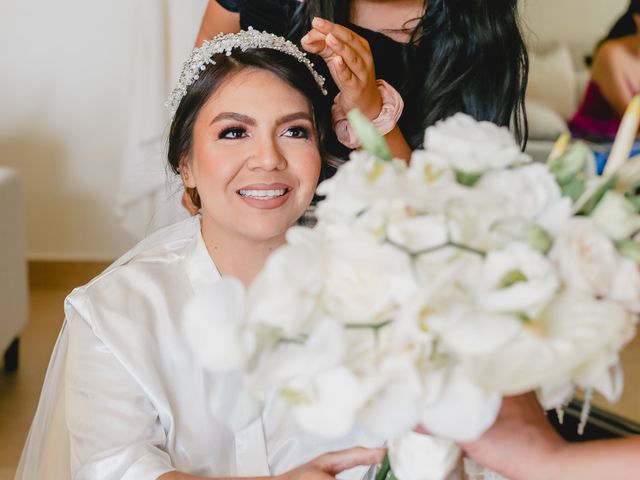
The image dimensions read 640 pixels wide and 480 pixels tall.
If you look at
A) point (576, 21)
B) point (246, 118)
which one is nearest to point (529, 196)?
point (246, 118)

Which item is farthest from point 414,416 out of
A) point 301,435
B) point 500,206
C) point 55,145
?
point 55,145

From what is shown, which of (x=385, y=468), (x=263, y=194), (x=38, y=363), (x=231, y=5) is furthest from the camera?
(x=38, y=363)

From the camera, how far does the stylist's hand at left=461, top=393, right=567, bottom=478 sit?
89 cm

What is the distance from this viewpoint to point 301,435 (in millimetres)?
1428

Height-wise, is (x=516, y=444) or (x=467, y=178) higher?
(x=467, y=178)

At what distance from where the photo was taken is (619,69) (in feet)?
14.6

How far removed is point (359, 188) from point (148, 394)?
0.69 m

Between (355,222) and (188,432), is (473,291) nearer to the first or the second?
(355,222)

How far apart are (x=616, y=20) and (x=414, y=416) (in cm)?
428

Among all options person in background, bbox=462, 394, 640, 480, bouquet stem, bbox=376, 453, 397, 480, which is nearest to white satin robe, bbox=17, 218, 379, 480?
bouquet stem, bbox=376, 453, 397, 480

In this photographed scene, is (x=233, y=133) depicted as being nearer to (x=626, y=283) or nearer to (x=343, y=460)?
(x=343, y=460)

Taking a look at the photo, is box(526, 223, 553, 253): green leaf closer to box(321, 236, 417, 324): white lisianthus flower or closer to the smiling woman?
box(321, 236, 417, 324): white lisianthus flower

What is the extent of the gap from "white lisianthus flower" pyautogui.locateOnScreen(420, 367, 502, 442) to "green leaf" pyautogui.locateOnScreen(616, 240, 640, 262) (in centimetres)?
15

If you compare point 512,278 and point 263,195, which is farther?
point 263,195
